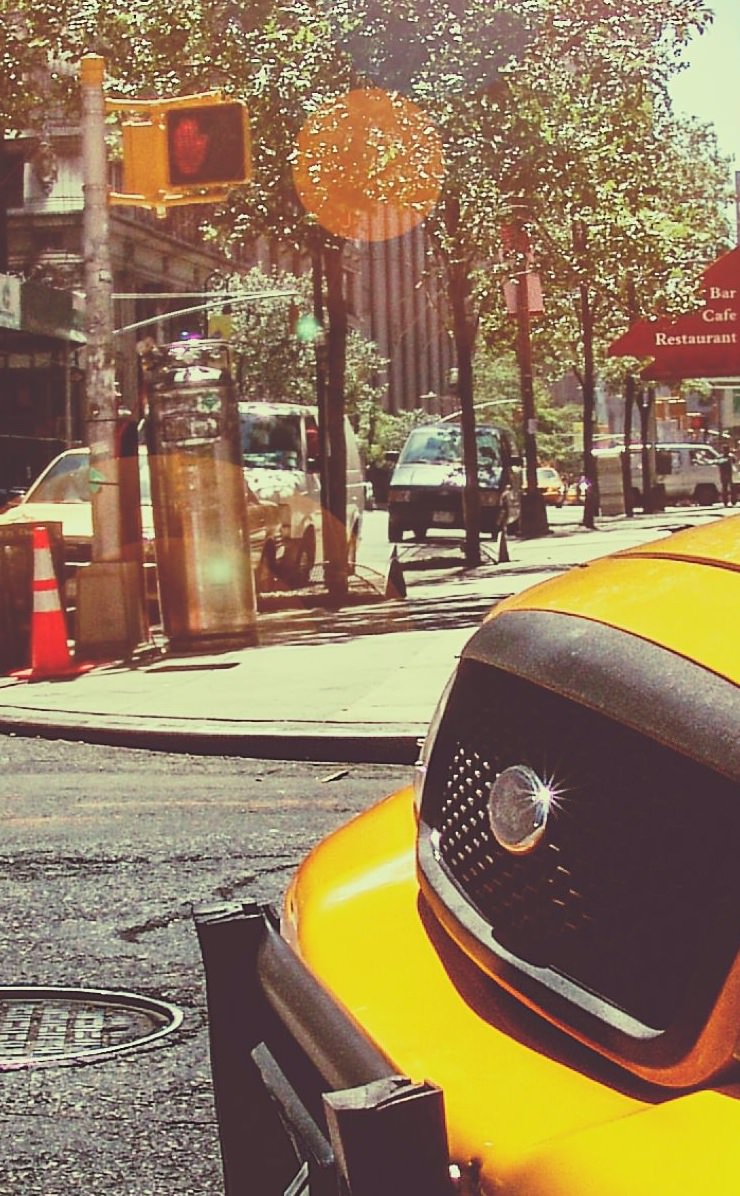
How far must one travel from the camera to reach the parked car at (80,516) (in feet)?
58.4

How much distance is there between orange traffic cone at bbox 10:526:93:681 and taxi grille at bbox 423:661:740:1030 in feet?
34.9

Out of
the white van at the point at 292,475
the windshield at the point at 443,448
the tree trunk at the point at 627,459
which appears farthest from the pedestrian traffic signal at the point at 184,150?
the tree trunk at the point at 627,459

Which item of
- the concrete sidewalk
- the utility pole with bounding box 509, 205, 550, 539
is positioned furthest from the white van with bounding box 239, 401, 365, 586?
the utility pole with bounding box 509, 205, 550, 539

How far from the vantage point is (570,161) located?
21594 millimetres

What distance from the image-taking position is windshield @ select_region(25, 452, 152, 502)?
19453 millimetres

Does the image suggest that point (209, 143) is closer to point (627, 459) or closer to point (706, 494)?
point (627, 459)

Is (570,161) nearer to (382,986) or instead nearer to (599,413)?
(382,986)

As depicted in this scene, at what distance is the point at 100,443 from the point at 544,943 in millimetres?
11970

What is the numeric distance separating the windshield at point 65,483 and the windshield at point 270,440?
3839 millimetres

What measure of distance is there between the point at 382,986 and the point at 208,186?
40.2 feet

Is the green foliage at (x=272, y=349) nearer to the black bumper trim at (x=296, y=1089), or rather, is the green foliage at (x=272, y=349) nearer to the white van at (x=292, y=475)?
the white van at (x=292, y=475)

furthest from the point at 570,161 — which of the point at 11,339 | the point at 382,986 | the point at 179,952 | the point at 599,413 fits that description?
the point at 599,413

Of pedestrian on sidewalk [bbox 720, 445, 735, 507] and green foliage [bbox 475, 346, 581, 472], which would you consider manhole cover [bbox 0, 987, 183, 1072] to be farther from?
green foliage [bbox 475, 346, 581, 472]

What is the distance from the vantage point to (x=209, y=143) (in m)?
13.9
